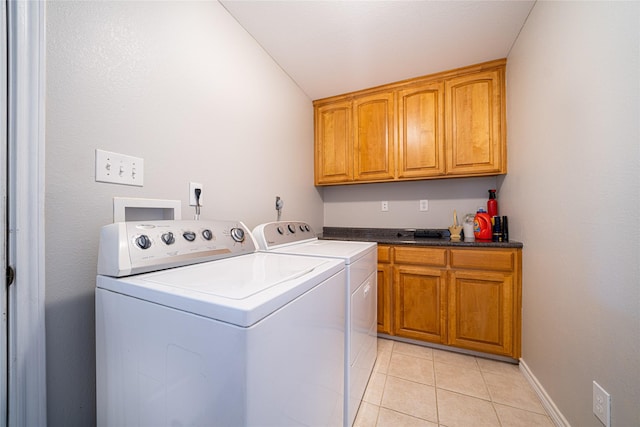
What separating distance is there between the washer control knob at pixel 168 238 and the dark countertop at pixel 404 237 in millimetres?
1528

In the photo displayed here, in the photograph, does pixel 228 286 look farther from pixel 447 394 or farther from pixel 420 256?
pixel 420 256

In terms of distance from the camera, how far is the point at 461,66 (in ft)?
6.70

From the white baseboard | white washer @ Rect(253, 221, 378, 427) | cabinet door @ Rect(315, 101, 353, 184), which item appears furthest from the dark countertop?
the white baseboard

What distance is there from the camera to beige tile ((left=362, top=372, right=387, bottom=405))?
1.41 m

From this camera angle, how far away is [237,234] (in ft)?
4.02

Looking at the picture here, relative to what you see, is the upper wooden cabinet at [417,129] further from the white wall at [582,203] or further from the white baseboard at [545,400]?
the white baseboard at [545,400]

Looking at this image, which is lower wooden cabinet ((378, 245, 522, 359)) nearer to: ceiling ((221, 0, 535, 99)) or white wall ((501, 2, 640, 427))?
white wall ((501, 2, 640, 427))

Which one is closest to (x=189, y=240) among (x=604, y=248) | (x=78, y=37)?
(x=78, y=37)

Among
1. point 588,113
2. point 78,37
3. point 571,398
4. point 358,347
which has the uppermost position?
point 78,37

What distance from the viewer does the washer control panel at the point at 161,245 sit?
75cm

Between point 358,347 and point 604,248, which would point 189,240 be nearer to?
point 358,347

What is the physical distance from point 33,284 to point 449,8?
2.34 meters

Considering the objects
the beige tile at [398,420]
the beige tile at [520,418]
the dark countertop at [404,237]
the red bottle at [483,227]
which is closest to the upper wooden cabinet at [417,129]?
the red bottle at [483,227]

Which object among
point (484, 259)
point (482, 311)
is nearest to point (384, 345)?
point (482, 311)
